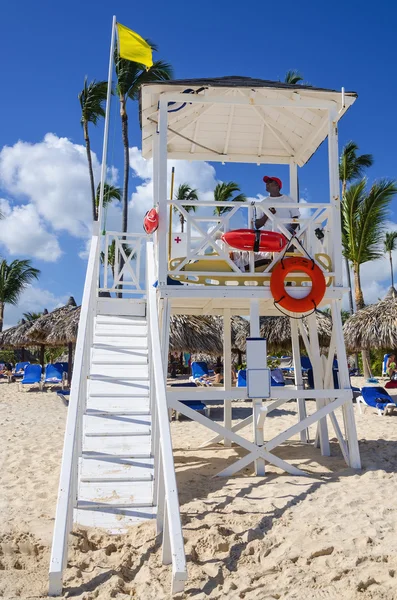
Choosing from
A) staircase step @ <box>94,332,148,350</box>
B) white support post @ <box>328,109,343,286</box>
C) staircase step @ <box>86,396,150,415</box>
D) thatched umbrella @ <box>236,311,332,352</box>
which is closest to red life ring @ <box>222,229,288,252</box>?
white support post @ <box>328,109,343,286</box>

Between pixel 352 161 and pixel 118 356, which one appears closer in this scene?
pixel 118 356

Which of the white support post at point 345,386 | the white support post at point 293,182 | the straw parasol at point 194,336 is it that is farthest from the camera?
the straw parasol at point 194,336

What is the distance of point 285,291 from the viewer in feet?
22.4

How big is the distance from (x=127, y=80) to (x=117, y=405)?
1976 cm

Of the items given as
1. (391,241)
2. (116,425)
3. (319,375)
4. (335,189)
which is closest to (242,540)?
(116,425)

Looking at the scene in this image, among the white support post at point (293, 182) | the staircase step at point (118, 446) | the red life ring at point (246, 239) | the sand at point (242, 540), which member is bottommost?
the sand at point (242, 540)

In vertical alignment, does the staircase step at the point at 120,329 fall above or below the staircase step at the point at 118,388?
above

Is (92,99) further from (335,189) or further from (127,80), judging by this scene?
(335,189)

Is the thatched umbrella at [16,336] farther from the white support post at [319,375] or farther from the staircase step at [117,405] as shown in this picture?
the staircase step at [117,405]

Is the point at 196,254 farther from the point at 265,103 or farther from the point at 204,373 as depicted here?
the point at 204,373

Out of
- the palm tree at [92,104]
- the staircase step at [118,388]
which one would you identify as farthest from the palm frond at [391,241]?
the staircase step at [118,388]

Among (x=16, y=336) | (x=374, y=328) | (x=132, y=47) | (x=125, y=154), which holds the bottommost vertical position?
(x=374, y=328)

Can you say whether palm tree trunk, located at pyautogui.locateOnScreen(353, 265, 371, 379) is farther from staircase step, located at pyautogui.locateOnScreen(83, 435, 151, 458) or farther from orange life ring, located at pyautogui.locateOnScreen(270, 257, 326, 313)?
staircase step, located at pyautogui.locateOnScreen(83, 435, 151, 458)

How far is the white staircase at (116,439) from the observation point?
497cm
